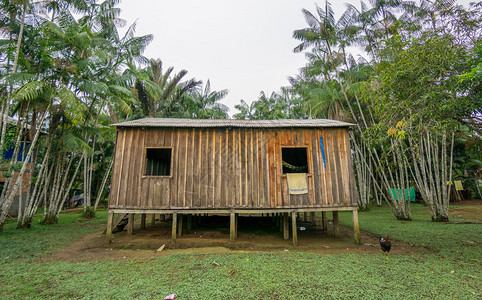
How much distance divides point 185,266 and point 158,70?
15.7m

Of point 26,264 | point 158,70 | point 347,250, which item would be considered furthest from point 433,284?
point 158,70

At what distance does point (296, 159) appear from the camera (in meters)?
13.8

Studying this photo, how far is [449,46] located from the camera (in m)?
6.58

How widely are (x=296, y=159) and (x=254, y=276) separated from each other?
920 cm

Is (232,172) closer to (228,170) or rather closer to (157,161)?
(228,170)

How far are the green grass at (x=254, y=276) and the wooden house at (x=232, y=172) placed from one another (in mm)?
2001

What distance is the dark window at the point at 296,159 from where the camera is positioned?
514 inches

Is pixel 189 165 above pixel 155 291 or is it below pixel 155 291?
above

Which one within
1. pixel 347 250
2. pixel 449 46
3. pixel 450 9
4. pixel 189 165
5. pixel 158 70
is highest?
pixel 158 70

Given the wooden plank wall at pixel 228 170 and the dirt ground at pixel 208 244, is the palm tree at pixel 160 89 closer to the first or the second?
the wooden plank wall at pixel 228 170

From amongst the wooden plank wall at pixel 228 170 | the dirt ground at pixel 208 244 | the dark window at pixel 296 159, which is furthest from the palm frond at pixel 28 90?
the dark window at pixel 296 159

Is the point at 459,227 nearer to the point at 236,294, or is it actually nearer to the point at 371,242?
the point at 371,242

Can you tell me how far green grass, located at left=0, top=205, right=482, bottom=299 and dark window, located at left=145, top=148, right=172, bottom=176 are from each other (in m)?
5.10

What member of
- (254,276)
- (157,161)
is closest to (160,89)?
(157,161)
